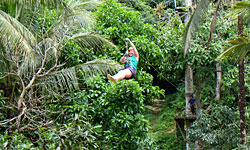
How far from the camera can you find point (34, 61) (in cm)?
668

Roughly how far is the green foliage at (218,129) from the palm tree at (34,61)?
435 centimetres

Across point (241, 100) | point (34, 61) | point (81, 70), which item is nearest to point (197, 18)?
point (81, 70)

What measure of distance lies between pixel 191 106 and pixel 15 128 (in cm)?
724

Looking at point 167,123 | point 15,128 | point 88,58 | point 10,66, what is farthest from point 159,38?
point 167,123

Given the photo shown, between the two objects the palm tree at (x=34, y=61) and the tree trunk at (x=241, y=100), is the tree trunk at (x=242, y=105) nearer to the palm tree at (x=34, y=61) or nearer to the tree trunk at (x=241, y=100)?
the tree trunk at (x=241, y=100)

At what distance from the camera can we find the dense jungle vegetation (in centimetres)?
646

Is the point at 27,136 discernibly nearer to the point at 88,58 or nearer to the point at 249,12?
the point at 88,58

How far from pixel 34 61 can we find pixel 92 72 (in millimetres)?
1507

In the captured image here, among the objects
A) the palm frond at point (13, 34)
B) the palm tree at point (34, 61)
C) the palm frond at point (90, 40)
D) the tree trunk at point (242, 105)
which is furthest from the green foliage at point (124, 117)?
the tree trunk at point (242, 105)

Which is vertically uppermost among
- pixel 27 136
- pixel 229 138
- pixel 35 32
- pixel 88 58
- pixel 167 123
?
pixel 35 32

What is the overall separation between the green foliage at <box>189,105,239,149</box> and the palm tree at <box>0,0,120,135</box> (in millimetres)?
4352

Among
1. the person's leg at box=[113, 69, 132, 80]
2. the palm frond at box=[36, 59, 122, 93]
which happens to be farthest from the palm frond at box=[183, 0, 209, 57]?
the palm frond at box=[36, 59, 122, 93]

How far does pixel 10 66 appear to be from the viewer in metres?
7.32

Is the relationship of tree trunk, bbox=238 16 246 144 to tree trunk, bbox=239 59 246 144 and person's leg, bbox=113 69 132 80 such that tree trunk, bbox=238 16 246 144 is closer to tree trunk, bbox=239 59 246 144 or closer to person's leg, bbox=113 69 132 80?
tree trunk, bbox=239 59 246 144
